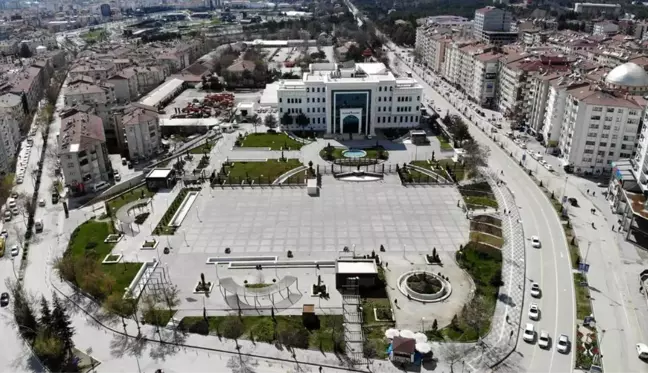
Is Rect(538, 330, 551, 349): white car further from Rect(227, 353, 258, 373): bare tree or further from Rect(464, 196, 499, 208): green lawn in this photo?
Rect(464, 196, 499, 208): green lawn

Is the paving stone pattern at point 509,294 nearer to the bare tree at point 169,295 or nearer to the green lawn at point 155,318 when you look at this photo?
the green lawn at point 155,318

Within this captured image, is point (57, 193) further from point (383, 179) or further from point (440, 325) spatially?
point (440, 325)

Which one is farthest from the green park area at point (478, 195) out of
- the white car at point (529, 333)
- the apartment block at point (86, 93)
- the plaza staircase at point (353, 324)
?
the apartment block at point (86, 93)

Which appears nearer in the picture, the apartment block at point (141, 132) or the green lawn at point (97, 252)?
the green lawn at point (97, 252)

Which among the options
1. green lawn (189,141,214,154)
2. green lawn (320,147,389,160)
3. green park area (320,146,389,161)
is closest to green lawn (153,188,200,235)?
green lawn (189,141,214,154)

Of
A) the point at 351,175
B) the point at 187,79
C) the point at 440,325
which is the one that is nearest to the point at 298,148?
the point at 351,175
